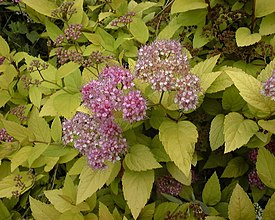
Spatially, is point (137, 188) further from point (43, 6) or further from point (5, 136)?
point (43, 6)

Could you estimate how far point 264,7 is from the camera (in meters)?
1.84

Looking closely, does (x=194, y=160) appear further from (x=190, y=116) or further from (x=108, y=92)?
(x=108, y=92)

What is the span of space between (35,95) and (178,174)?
0.87 metres

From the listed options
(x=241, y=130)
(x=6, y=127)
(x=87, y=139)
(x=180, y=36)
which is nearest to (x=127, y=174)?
(x=87, y=139)

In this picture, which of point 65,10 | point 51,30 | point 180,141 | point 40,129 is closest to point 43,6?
point 51,30

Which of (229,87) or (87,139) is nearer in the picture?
(87,139)

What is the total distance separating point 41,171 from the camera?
6.77 ft

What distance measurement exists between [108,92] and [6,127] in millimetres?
653

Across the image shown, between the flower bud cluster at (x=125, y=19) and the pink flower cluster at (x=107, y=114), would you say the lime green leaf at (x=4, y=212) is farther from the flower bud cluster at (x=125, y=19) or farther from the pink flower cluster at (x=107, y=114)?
the flower bud cluster at (x=125, y=19)

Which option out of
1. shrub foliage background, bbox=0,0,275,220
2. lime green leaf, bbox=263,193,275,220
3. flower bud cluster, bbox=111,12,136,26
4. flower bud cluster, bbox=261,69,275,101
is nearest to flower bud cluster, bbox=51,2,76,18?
shrub foliage background, bbox=0,0,275,220

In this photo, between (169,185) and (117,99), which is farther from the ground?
(117,99)

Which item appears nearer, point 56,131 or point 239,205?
point 239,205

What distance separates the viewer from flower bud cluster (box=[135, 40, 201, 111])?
138 centimetres

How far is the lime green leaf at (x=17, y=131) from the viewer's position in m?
1.85
